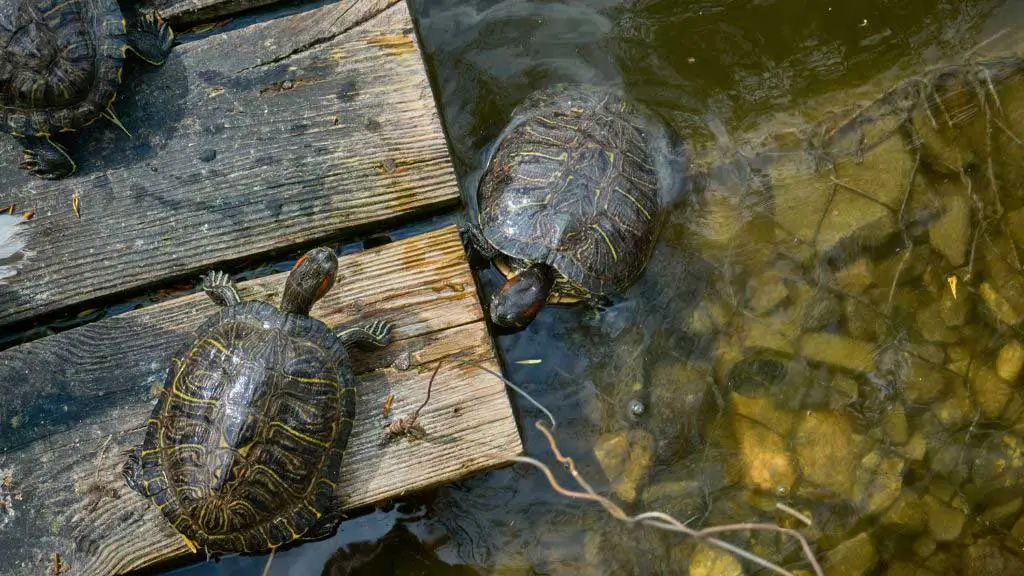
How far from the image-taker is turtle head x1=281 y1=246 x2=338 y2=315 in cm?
240

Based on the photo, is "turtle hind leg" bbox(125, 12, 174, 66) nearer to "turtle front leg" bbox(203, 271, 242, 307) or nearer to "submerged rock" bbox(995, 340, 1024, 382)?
"turtle front leg" bbox(203, 271, 242, 307)

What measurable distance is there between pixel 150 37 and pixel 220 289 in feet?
4.02

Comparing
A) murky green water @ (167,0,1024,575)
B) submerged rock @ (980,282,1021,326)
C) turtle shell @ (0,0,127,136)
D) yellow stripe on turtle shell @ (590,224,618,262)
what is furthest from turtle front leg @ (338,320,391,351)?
submerged rock @ (980,282,1021,326)

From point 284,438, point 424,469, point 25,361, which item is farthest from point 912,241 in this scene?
point 25,361

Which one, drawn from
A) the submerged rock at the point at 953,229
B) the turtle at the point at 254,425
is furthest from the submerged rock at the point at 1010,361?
→ the turtle at the point at 254,425

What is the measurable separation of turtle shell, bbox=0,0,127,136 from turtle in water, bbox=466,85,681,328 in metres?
1.72

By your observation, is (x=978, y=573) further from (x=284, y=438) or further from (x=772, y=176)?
(x=284, y=438)

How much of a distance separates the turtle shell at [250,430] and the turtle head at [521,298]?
79 centimetres

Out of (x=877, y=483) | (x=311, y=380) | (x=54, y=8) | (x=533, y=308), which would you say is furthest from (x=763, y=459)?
(x=54, y=8)

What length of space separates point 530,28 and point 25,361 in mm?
2843

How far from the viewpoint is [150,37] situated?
9.42 ft

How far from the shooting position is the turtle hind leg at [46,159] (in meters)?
2.63

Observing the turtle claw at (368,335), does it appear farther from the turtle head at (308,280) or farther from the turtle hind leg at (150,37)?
the turtle hind leg at (150,37)

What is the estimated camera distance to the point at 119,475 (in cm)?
244
